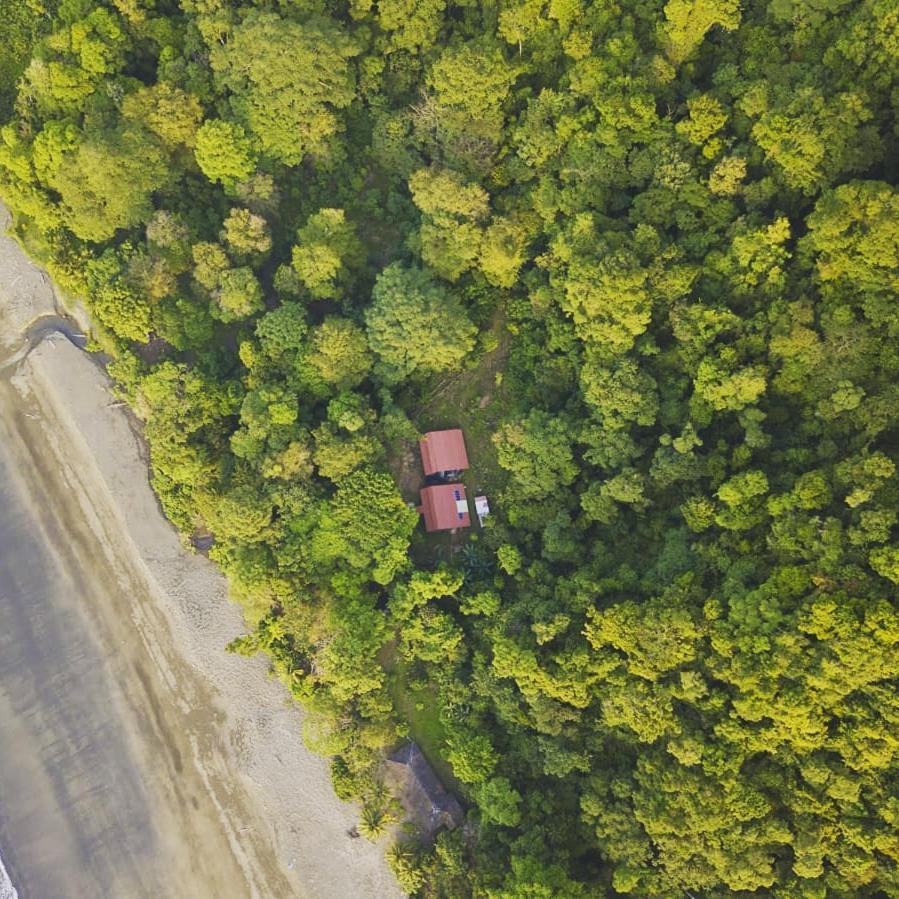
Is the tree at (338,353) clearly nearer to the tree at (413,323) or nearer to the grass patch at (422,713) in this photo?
the tree at (413,323)

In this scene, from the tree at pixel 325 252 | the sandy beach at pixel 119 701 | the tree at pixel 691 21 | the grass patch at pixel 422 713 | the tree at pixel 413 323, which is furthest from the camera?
the sandy beach at pixel 119 701

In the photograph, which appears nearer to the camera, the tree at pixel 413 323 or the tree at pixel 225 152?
the tree at pixel 413 323

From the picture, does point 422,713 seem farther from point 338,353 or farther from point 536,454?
point 338,353

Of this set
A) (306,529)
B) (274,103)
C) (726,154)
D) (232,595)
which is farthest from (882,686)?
(274,103)

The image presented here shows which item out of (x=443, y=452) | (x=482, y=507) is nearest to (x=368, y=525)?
(x=443, y=452)

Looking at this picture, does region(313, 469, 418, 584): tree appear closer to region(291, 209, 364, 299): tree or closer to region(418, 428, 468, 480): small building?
region(418, 428, 468, 480): small building

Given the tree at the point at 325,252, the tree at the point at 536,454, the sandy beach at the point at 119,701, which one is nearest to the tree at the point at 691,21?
the tree at the point at 325,252

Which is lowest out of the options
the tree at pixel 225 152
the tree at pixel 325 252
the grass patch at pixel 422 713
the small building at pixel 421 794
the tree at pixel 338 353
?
the small building at pixel 421 794
